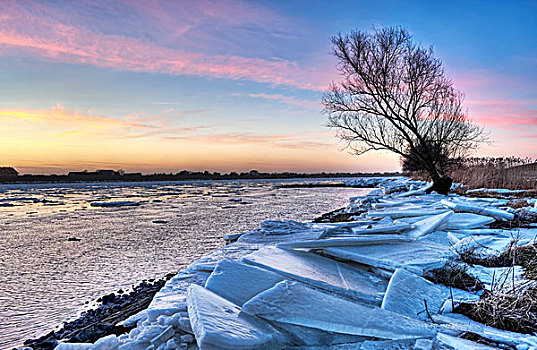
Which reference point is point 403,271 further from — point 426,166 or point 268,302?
point 426,166

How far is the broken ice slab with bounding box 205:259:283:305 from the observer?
2160mm

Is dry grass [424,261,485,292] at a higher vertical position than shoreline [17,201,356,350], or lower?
higher

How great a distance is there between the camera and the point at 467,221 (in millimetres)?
4891

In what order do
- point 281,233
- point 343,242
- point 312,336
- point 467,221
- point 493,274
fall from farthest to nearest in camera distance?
1. point 467,221
2. point 281,233
3. point 343,242
4. point 493,274
5. point 312,336

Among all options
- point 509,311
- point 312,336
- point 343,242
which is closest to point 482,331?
point 509,311

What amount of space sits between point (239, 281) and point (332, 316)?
0.71 m

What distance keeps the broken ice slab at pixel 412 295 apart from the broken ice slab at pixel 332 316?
0.18 m

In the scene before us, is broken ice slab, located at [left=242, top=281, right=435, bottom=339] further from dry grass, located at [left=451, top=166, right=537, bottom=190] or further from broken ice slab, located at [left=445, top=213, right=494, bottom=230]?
dry grass, located at [left=451, top=166, right=537, bottom=190]

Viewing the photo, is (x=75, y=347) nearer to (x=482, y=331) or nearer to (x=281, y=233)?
(x=482, y=331)

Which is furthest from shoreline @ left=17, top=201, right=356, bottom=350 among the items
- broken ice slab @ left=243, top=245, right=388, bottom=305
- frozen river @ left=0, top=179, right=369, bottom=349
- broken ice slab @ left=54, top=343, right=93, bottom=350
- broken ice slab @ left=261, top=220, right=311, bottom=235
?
broken ice slab @ left=261, top=220, right=311, bottom=235

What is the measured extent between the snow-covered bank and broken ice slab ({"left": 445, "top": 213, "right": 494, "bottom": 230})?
116 centimetres

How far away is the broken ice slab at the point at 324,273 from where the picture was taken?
2.31 m

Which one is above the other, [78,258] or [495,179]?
[495,179]

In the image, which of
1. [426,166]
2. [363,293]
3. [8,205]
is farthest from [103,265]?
[8,205]
